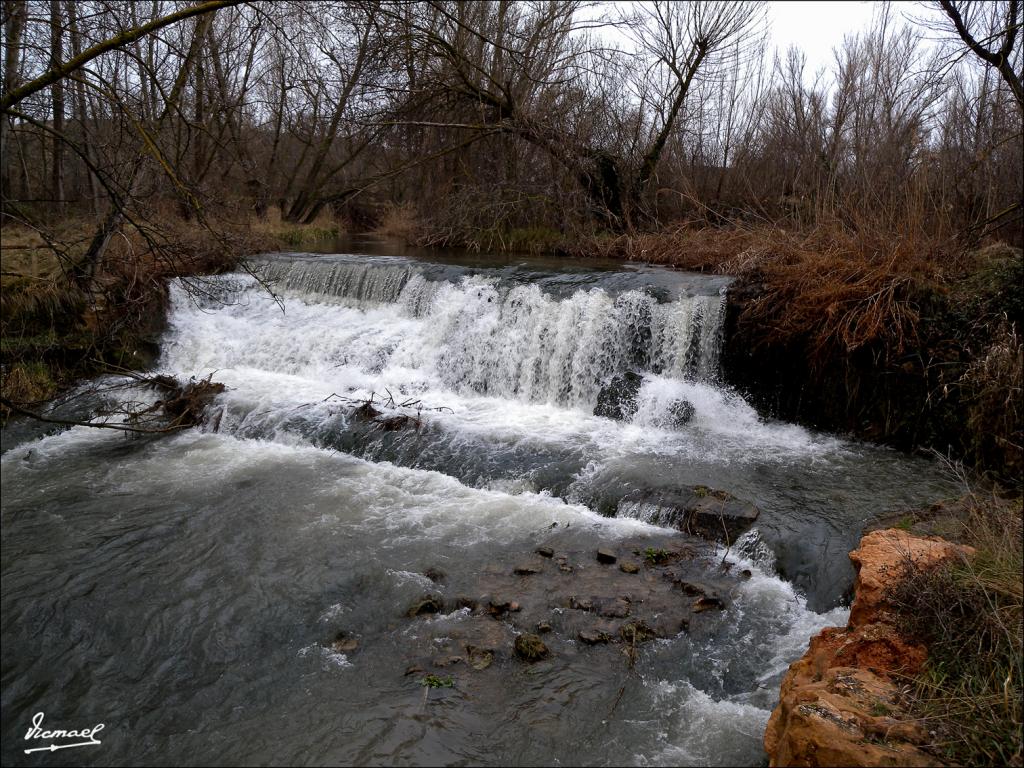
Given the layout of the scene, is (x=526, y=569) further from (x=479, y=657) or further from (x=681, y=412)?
(x=681, y=412)

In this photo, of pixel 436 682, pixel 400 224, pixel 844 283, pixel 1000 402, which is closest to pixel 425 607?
pixel 436 682

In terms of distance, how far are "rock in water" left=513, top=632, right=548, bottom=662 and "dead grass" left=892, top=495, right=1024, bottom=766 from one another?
6.06 feet

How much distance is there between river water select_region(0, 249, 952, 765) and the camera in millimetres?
3584

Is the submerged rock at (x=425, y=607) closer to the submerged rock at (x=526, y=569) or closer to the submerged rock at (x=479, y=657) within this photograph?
the submerged rock at (x=479, y=657)

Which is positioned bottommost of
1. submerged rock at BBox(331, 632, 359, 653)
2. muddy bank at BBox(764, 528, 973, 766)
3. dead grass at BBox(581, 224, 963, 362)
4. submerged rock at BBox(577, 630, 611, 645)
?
submerged rock at BBox(331, 632, 359, 653)

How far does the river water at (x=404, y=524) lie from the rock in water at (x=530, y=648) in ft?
0.22

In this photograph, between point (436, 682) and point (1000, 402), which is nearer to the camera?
point (436, 682)

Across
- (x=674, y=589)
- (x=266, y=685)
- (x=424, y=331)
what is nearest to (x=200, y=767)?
(x=266, y=685)

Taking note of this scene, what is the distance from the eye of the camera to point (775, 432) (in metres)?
7.55

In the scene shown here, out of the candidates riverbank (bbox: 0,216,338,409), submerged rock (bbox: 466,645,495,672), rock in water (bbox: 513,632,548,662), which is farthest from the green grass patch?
riverbank (bbox: 0,216,338,409)

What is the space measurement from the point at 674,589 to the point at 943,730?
214cm

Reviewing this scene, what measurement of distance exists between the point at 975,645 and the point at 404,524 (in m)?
3.92

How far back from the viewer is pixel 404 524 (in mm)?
5691

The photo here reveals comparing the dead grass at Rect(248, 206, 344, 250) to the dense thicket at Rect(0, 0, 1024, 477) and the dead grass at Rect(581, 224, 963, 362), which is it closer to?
the dense thicket at Rect(0, 0, 1024, 477)
